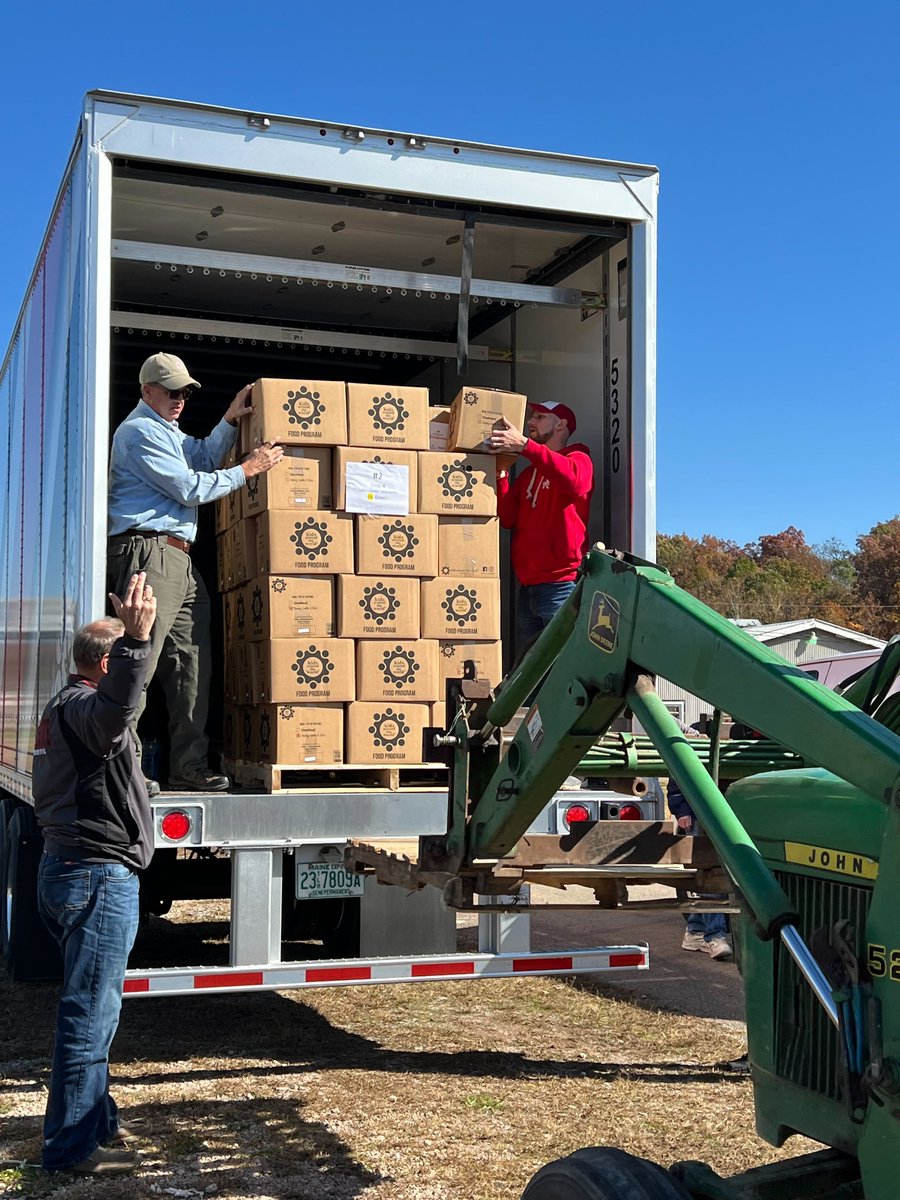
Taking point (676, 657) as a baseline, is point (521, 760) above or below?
below

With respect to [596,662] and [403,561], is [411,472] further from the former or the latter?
[596,662]

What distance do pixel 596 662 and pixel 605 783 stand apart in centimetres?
282

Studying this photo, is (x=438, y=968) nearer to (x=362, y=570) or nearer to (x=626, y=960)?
(x=626, y=960)

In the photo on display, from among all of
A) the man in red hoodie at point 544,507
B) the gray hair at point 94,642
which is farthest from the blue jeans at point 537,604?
the gray hair at point 94,642

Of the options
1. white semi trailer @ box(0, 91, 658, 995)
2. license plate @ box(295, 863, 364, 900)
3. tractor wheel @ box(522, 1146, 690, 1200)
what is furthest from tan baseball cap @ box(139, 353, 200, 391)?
tractor wheel @ box(522, 1146, 690, 1200)

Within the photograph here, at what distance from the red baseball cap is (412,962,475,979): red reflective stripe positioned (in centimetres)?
261

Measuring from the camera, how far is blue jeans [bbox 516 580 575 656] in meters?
6.47

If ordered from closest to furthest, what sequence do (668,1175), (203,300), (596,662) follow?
(668,1175) → (596,662) → (203,300)

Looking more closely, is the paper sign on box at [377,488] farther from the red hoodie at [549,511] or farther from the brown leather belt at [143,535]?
the brown leather belt at [143,535]

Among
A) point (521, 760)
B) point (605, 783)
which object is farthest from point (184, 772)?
point (521, 760)

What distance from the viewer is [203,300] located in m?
7.67

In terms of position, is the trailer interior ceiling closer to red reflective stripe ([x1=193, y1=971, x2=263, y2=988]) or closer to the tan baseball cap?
the tan baseball cap

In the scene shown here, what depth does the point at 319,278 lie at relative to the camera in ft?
20.4

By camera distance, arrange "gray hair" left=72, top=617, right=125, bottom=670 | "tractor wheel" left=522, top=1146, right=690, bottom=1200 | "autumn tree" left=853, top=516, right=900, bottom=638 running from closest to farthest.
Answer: "tractor wheel" left=522, top=1146, right=690, bottom=1200, "gray hair" left=72, top=617, right=125, bottom=670, "autumn tree" left=853, top=516, right=900, bottom=638
